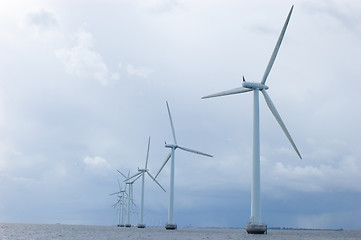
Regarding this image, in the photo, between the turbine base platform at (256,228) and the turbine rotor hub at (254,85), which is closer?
the turbine base platform at (256,228)

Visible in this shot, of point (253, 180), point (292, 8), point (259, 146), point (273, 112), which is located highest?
point (292, 8)

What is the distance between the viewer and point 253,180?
3329 inches

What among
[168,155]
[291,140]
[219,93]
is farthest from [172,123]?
[291,140]

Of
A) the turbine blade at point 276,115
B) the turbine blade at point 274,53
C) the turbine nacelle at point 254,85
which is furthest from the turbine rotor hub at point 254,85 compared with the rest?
the turbine blade at point 274,53

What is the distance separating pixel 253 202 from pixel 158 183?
234ft

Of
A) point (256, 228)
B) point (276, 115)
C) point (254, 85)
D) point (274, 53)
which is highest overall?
point (274, 53)

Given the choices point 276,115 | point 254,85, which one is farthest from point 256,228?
point 254,85

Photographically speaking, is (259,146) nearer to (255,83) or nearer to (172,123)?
(255,83)

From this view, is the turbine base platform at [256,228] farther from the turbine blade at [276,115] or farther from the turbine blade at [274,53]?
the turbine blade at [274,53]

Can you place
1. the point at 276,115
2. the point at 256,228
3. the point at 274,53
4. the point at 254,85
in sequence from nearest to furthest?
the point at 276,115, the point at 256,228, the point at 274,53, the point at 254,85

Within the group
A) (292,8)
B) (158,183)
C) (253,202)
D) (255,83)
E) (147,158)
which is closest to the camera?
(292,8)

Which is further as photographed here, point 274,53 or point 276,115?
point 274,53

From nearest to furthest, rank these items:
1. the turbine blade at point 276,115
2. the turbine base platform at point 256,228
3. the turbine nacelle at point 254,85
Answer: the turbine blade at point 276,115 → the turbine base platform at point 256,228 → the turbine nacelle at point 254,85

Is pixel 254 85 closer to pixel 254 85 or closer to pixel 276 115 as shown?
pixel 254 85
